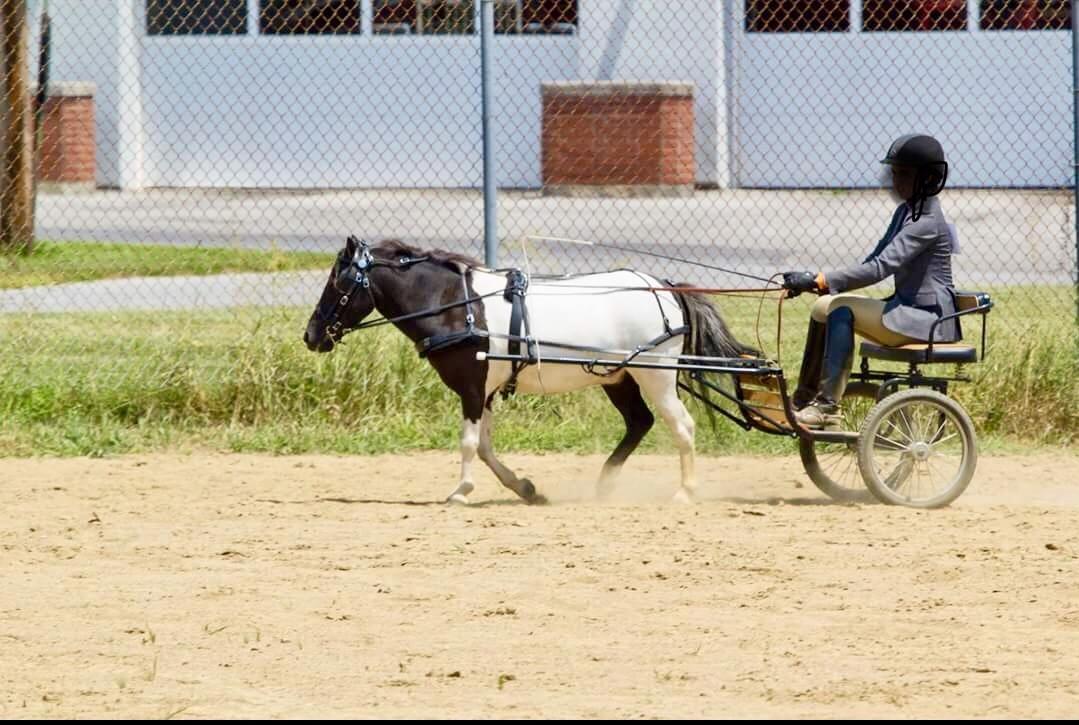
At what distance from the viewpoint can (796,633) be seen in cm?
617

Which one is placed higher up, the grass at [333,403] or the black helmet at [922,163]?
the black helmet at [922,163]

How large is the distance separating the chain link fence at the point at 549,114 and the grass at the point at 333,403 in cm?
1058

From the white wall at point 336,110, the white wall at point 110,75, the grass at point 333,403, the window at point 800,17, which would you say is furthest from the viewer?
the white wall at point 110,75

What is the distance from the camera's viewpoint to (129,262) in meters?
17.6

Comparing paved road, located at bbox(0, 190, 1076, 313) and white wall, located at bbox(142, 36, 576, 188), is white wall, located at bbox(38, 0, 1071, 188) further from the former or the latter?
paved road, located at bbox(0, 190, 1076, 313)

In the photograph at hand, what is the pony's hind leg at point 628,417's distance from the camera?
30.3 ft

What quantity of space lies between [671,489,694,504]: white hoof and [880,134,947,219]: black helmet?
72.2 inches

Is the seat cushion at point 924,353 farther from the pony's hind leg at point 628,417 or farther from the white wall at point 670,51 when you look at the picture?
the white wall at point 670,51

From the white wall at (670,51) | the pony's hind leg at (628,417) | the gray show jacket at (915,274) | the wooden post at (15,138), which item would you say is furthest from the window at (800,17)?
the gray show jacket at (915,274)

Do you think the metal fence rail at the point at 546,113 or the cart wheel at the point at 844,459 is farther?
the metal fence rail at the point at 546,113

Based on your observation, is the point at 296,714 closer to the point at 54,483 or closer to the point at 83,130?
the point at 54,483

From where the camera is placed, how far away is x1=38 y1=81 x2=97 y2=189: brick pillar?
25891mm

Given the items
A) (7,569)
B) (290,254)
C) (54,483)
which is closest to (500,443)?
(54,483)

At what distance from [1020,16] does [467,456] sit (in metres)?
19.0
